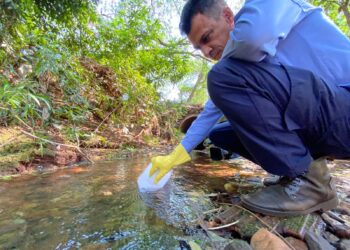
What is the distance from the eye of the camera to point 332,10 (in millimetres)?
6102

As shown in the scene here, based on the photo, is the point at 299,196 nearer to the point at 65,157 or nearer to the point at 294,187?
the point at 294,187

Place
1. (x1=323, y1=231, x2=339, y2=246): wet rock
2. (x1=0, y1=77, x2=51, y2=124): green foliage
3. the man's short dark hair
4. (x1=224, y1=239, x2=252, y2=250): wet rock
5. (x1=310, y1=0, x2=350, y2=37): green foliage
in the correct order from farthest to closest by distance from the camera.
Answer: (x1=310, y1=0, x2=350, y2=37): green foliage < (x1=0, y1=77, x2=51, y2=124): green foliage < the man's short dark hair < (x1=323, y1=231, x2=339, y2=246): wet rock < (x1=224, y1=239, x2=252, y2=250): wet rock

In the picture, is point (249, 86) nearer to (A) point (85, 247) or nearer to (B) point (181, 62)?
(A) point (85, 247)

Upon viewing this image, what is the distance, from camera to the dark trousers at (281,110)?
1108 millimetres

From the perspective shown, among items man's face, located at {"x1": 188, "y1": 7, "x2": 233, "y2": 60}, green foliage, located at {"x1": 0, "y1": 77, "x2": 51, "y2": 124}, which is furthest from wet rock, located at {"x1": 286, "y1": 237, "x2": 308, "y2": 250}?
green foliage, located at {"x1": 0, "y1": 77, "x2": 51, "y2": 124}

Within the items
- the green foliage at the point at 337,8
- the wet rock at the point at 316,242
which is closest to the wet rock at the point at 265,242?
the wet rock at the point at 316,242

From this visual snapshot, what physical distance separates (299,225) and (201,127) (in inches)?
25.9

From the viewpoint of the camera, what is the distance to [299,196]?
1.18m

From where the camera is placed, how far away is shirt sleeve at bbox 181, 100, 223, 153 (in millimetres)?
1527

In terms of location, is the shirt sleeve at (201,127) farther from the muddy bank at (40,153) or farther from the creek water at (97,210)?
the muddy bank at (40,153)

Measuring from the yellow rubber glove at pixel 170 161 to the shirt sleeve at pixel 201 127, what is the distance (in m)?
0.04

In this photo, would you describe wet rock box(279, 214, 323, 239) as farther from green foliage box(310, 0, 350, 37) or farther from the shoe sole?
green foliage box(310, 0, 350, 37)

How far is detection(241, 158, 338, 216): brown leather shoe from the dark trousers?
73 millimetres

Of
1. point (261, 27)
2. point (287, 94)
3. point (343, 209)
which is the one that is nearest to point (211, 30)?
point (261, 27)
